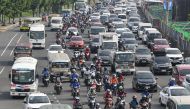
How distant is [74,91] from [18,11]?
77.9 m

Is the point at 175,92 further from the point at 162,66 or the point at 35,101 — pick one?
the point at 162,66

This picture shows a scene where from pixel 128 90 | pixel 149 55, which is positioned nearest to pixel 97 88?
pixel 128 90

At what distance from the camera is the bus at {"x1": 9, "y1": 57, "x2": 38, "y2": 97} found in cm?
4766

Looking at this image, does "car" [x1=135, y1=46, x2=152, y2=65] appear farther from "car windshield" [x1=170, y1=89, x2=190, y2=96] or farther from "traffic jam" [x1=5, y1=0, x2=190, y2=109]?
"car windshield" [x1=170, y1=89, x2=190, y2=96]

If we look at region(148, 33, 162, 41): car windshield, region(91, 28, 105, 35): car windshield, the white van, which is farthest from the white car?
the white van

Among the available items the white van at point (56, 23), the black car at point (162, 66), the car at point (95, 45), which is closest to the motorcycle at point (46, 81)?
the black car at point (162, 66)

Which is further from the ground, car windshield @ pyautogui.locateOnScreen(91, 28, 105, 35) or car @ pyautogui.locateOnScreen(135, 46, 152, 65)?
car windshield @ pyautogui.locateOnScreen(91, 28, 105, 35)

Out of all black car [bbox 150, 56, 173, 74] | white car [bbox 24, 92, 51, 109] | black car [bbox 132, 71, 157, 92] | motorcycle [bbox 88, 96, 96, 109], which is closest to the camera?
white car [bbox 24, 92, 51, 109]

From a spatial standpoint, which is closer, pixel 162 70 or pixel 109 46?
pixel 162 70

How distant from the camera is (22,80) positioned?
48062 mm

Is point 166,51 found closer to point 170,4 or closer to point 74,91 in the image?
point 74,91

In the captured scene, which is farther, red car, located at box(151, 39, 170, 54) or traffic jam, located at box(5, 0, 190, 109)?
red car, located at box(151, 39, 170, 54)

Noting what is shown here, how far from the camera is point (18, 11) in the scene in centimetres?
12300

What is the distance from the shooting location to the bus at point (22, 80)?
156 ft
